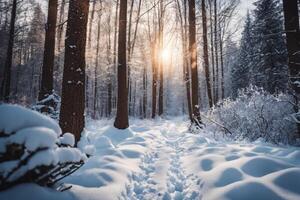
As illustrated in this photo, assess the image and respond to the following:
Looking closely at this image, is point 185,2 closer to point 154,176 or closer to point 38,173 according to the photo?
point 154,176

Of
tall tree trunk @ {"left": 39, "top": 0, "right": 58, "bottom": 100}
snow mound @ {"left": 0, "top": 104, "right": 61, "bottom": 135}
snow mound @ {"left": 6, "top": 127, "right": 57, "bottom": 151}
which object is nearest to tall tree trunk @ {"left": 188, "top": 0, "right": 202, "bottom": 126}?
tall tree trunk @ {"left": 39, "top": 0, "right": 58, "bottom": 100}

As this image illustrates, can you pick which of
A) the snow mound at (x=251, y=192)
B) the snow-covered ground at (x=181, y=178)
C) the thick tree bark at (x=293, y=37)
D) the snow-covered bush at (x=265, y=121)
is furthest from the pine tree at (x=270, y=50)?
the snow mound at (x=251, y=192)

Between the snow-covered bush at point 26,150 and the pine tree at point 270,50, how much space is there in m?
21.6

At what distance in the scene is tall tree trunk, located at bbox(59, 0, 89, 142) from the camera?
193 inches

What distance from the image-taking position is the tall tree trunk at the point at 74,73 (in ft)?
16.1

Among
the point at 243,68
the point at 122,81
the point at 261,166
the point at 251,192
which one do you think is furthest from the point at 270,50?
the point at 251,192

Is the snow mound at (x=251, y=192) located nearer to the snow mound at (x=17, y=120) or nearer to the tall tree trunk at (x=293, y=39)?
the snow mound at (x=17, y=120)

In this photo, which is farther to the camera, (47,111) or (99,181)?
(47,111)

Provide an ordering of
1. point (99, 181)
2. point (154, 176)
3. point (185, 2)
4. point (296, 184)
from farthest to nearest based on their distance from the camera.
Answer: point (185, 2)
point (154, 176)
point (99, 181)
point (296, 184)

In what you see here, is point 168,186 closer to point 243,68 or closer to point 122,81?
point 122,81

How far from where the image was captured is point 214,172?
164 inches

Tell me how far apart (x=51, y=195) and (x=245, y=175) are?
2882 millimetres

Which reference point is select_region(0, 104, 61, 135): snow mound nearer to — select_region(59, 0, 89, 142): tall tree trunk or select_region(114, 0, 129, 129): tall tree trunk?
select_region(59, 0, 89, 142): tall tree trunk

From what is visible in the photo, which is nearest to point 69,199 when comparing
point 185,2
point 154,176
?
point 154,176
